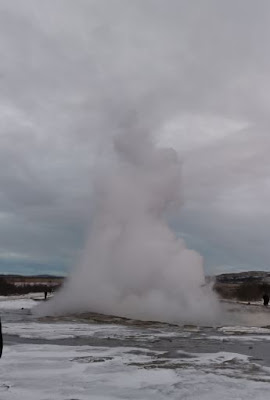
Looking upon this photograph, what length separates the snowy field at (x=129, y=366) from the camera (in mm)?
8539

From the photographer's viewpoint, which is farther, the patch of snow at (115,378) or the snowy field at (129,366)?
the snowy field at (129,366)

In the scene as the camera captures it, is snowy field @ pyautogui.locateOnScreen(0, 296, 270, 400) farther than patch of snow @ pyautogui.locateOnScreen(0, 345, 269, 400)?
Yes

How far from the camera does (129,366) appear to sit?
11016 millimetres

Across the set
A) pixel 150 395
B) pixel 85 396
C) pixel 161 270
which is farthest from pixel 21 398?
pixel 161 270

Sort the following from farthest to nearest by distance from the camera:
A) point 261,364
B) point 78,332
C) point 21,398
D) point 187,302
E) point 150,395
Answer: point 187,302 < point 78,332 < point 261,364 < point 150,395 < point 21,398

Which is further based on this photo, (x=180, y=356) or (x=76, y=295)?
(x=76, y=295)

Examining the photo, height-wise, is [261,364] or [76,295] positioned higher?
[76,295]

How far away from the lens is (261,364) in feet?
38.8

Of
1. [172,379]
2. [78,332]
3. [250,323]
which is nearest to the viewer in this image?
[172,379]

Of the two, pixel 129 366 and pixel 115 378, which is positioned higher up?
pixel 129 366

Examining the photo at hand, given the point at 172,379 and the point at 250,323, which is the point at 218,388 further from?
the point at 250,323

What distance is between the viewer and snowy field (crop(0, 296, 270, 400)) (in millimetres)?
8539

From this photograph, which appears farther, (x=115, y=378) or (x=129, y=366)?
(x=129, y=366)

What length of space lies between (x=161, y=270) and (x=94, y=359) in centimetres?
1711
